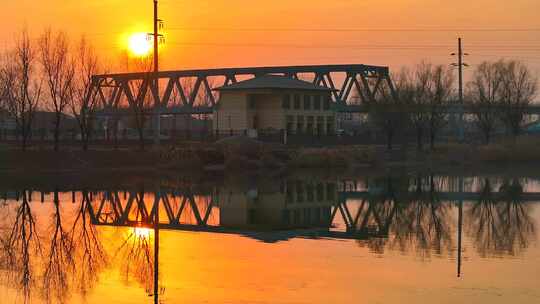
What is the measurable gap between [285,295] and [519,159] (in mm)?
50454

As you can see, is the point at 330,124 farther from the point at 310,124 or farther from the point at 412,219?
the point at 412,219

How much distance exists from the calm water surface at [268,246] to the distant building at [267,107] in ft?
101

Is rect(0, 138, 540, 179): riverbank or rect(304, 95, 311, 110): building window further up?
rect(304, 95, 311, 110): building window

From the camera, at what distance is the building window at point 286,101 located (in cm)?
6712

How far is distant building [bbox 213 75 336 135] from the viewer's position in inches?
2630

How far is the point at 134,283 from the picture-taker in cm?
1592

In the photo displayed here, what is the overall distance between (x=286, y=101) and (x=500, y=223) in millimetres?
43126

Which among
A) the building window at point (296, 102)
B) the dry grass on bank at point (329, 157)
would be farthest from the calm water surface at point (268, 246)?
the building window at point (296, 102)

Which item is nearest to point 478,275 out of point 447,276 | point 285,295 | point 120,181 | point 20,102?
point 447,276

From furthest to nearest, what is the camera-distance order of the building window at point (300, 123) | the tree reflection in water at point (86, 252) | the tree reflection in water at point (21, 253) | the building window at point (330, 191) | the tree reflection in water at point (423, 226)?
1. the building window at point (300, 123)
2. the building window at point (330, 191)
3. the tree reflection in water at point (423, 226)
4. the tree reflection in water at point (86, 252)
5. the tree reflection in water at point (21, 253)

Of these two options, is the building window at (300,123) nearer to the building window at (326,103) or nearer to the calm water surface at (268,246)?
the building window at (326,103)

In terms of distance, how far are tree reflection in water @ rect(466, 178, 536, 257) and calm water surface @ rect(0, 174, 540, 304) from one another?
41 millimetres

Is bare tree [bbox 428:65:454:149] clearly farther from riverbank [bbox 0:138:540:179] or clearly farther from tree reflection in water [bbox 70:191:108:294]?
tree reflection in water [bbox 70:191:108:294]

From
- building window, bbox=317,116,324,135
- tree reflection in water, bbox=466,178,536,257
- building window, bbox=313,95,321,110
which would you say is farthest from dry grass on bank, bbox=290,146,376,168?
tree reflection in water, bbox=466,178,536,257
